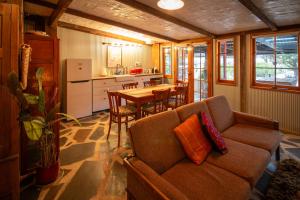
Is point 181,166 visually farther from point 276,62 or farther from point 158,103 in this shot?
point 276,62

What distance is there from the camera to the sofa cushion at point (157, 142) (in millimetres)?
1695

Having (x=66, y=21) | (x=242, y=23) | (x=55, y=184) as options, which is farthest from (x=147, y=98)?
(x=66, y=21)

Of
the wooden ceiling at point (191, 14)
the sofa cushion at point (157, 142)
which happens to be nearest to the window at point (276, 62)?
the wooden ceiling at point (191, 14)

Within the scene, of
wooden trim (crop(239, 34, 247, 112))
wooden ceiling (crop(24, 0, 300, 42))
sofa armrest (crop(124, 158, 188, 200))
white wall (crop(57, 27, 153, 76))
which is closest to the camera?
sofa armrest (crop(124, 158, 188, 200))

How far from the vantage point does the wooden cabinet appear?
7.77ft

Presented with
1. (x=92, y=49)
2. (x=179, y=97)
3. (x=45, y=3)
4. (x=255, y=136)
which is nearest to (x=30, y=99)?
(x=45, y=3)

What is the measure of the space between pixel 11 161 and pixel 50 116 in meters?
0.60

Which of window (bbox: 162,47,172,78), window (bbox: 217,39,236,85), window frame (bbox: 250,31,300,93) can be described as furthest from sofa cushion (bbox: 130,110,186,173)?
window (bbox: 162,47,172,78)

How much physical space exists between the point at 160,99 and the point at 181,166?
1.88 metres

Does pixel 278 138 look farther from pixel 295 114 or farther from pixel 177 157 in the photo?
pixel 295 114

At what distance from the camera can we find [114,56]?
21.0 feet

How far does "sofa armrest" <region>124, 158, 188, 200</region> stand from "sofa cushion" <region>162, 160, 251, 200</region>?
0.67ft

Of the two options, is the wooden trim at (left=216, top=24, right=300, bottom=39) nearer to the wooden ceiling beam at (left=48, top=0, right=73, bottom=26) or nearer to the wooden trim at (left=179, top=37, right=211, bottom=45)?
the wooden trim at (left=179, top=37, right=211, bottom=45)

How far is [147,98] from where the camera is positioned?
11.1 feet
